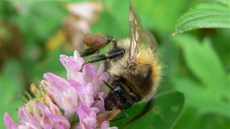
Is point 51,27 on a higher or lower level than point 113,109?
higher

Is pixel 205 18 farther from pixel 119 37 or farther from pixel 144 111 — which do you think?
pixel 119 37

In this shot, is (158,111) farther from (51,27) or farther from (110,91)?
(51,27)

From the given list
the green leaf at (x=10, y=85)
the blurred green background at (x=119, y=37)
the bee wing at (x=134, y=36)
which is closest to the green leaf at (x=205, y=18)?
the bee wing at (x=134, y=36)

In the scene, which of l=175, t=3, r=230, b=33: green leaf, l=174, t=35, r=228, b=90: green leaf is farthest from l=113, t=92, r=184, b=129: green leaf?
l=174, t=35, r=228, b=90: green leaf

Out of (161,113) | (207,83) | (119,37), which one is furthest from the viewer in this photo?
(119,37)

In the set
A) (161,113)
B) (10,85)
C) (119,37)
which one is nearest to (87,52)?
(161,113)

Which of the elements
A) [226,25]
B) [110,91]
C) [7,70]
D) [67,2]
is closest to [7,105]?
[7,70]

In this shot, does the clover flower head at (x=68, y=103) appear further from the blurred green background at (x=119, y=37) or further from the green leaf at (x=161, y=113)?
the blurred green background at (x=119, y=37)
